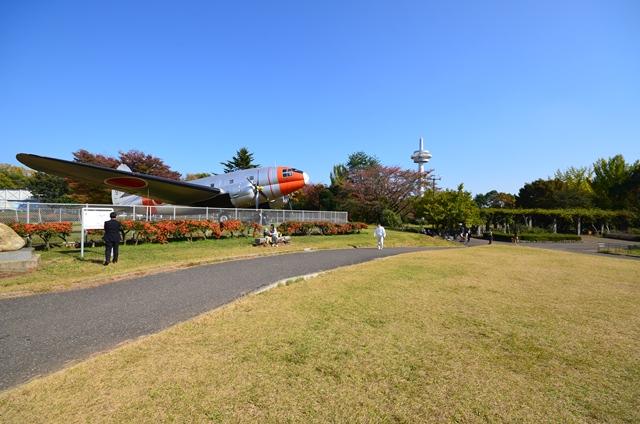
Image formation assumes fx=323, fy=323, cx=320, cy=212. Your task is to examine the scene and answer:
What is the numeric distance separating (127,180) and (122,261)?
964cm

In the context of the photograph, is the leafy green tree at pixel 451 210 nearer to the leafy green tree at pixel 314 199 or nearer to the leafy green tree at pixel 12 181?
the leafy green tree at pixel 314 199

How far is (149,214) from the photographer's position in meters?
15.6

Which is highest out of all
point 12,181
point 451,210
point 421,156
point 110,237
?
point 421,156

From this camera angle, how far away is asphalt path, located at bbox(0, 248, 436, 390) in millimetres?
3764

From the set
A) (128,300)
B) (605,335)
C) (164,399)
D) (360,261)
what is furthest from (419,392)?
(360,261)

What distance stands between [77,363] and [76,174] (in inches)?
674

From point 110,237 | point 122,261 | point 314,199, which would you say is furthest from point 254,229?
point 314,199

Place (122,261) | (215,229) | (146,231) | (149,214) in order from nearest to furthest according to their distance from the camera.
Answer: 1. (122,261)
2. (146,231)
3. (149,214)
4. (215,229)

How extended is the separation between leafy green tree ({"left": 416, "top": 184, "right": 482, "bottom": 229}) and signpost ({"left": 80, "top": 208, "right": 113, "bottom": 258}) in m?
25.8

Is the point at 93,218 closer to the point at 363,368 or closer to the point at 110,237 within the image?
the point at 110,237

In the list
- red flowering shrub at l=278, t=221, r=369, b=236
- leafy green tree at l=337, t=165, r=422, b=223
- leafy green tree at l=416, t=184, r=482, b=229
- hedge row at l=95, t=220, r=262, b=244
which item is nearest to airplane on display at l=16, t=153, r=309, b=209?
red flowering shrub at l=278, t=221, r=369, b=236

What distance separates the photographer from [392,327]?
476 cm

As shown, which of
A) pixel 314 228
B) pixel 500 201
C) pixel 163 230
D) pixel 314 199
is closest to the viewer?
pixel 163 230

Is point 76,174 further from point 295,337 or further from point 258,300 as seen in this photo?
point 295,337
